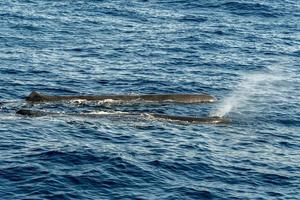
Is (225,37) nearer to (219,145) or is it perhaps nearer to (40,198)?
(219,145)

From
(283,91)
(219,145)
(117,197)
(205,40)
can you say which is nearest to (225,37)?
(205,40)

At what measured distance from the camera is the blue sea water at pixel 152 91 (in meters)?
36.1

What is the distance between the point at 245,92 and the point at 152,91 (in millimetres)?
8177

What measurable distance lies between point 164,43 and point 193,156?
32256mm

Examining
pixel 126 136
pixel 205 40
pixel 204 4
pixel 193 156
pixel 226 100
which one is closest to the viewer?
pixel 193 156

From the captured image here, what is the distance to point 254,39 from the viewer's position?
74.4 m

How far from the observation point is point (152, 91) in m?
55.0

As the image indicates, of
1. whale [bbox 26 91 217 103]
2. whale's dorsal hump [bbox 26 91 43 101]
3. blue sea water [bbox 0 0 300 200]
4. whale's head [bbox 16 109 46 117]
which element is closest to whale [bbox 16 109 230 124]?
whale's head [bbox 16 109 46 117]

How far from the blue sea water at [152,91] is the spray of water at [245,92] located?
0.16 m

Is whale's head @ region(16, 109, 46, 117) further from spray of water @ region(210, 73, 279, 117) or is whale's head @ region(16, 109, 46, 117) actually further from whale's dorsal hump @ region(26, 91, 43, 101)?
spray of water @ region(210, 73, 279, 117)

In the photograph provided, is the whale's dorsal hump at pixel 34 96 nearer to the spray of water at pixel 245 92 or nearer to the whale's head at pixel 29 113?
the whale's head at pixel 29 113

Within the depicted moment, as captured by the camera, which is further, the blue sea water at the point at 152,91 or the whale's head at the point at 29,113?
the whale's head at the point at 29,113

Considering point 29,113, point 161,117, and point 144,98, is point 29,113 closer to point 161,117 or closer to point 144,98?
point 161,117

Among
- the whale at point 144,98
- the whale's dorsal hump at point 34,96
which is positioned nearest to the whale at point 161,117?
the whale's dorsal hump at point 34,96
